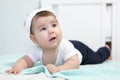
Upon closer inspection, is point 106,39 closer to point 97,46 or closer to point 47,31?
point 97,46

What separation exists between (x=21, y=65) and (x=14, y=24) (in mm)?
691

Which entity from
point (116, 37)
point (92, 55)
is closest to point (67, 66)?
point (92, 55)

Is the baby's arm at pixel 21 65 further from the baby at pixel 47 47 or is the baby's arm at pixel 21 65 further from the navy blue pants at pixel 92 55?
the navy blue pants at pixel 92 55

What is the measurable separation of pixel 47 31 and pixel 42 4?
0.57 meters

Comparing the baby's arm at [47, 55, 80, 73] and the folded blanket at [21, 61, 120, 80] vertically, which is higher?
the baby's arm at [47, 55, 80, 73]

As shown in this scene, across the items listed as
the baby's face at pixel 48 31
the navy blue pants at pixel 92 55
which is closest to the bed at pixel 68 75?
the baby's face at pixel 48 31

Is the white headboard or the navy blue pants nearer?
the navy blue pants

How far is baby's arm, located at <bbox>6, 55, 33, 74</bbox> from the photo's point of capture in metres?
1.08

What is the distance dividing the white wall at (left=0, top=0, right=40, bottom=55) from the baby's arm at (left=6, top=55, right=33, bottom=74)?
578 millimetres

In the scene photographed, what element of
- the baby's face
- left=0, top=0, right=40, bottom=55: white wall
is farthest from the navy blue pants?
left=0, top=0, right=40, bottom=55: white wall

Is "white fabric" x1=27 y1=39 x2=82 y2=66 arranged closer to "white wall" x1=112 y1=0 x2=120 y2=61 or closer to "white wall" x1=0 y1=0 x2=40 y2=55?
Answer: "white wall" x1=112 y1=0 x2=120 y2=61

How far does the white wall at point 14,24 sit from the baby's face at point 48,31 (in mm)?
652

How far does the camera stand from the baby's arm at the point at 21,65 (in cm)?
108

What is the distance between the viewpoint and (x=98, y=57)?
4.66 feet
